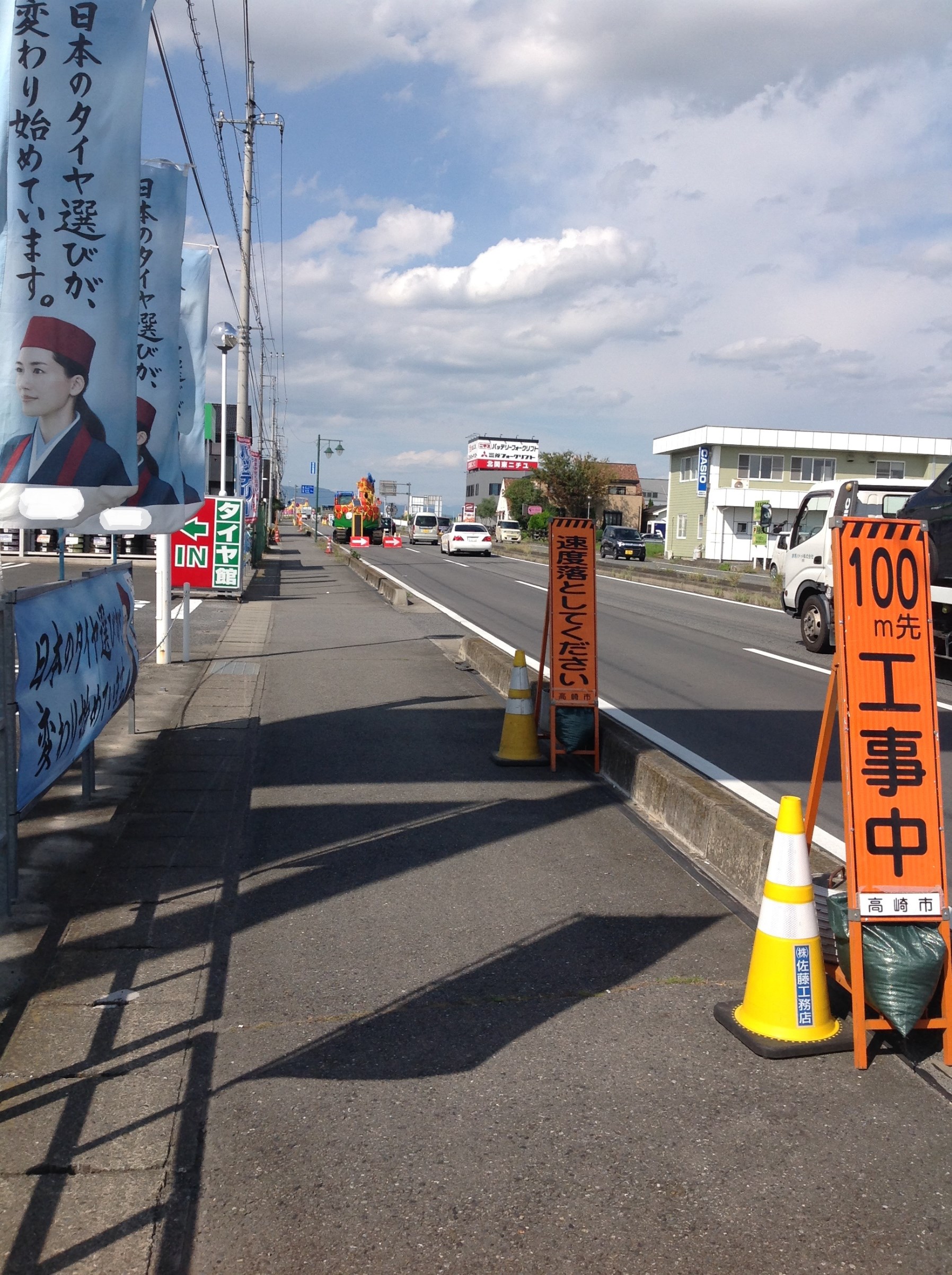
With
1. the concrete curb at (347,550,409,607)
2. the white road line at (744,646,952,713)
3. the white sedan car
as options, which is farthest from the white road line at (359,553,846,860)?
the white sedan car

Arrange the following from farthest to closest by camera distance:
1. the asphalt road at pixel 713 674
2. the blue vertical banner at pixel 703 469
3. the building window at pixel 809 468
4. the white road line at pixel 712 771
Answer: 1. the building window at pixel 809 468
2. the blue vertical banner at pixel 703 469
3. the asphalt road at pixel 713 674
4. the white road line at pixel 712 771

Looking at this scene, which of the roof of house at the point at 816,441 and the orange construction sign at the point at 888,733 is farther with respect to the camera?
the roof of house at the point at 816,441

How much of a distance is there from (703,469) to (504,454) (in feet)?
386

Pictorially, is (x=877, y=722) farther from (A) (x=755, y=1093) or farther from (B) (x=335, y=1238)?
(B) (x=335, y=1238)

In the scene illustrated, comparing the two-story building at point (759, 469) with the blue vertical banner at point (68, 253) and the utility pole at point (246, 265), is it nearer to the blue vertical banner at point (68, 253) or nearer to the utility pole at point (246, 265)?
the utility pole at point (246, 265)

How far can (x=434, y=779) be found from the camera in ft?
24.9

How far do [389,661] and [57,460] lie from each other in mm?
8039

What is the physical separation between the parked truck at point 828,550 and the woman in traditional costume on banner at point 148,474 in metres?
8.16

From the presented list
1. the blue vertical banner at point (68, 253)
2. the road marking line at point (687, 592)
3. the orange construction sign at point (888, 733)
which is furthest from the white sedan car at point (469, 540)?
the orange construction sign at point (888, 733)

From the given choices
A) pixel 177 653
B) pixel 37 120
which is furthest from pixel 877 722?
pixel 177 653

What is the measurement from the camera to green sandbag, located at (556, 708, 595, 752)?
806 centimetres

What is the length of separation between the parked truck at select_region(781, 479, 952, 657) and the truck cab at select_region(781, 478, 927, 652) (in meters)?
0.01

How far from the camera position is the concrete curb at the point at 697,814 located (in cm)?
539

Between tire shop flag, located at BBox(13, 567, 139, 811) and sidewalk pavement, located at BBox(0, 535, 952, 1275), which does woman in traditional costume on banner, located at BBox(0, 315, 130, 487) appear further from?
sidewalk pavement, located at BBox(0, 535, 952, 1275)
